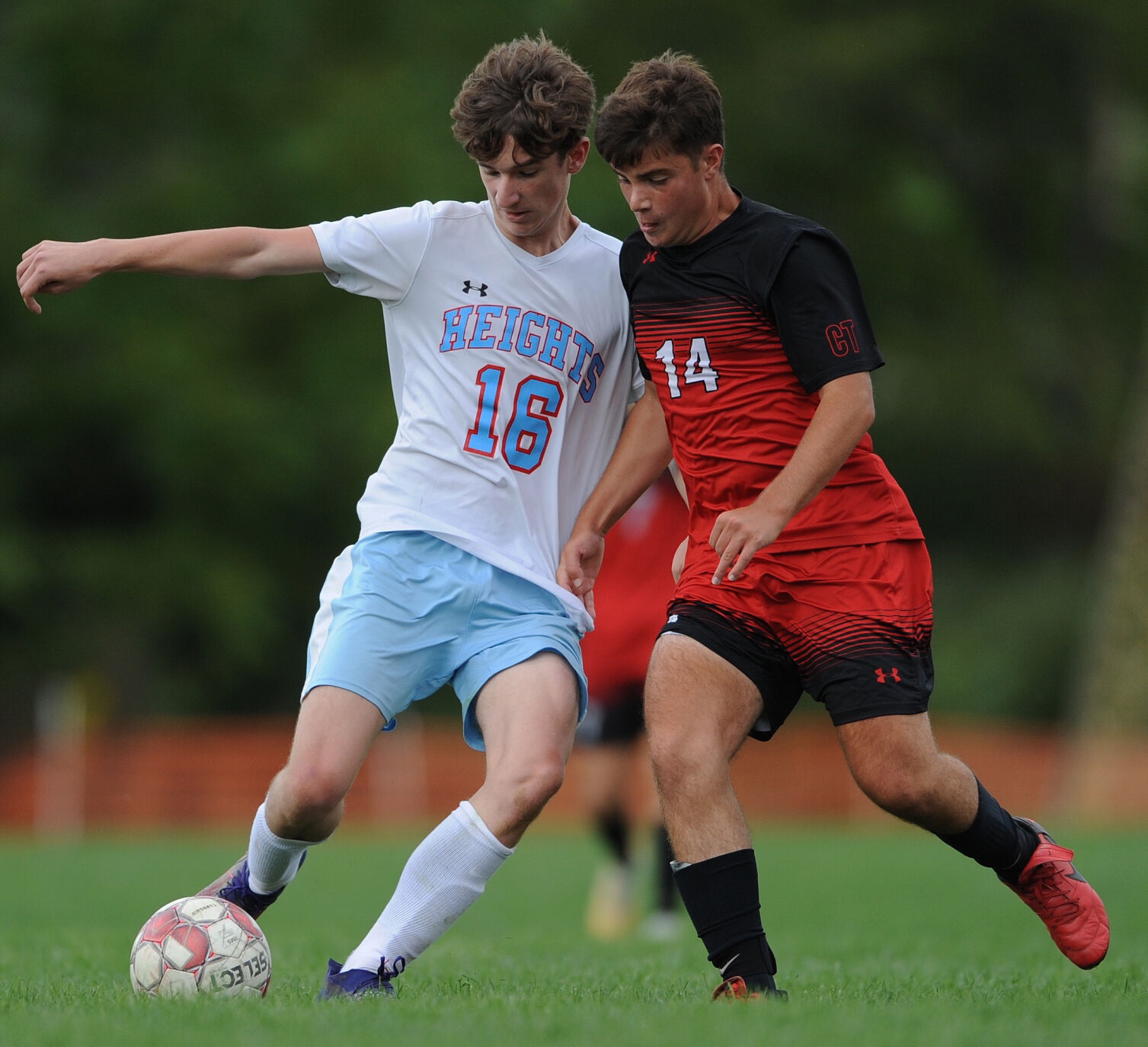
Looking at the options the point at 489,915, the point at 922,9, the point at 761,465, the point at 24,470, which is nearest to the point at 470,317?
the point at 761,465

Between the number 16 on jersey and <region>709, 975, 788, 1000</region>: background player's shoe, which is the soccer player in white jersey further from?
<region>709, 975, 788, 1000</region>: background player's shoe

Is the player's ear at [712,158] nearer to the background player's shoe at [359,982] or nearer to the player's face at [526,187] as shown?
the player's face at [526,187]

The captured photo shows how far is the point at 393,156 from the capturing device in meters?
24.8

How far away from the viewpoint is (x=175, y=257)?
5004mm

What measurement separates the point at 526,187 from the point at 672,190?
45cm

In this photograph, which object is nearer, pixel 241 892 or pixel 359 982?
pixel 359 982

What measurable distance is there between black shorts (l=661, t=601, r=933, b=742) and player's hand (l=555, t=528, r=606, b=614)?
0.32 m

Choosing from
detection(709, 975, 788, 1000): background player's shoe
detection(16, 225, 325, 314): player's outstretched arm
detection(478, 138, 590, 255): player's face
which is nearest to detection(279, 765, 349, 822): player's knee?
detection(709, 975, 788, 1000): background player's shoe

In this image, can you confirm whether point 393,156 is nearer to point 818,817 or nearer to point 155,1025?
point 818,817

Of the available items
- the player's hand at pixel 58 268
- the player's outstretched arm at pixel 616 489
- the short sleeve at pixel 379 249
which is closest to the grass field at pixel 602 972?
the player's outstretched arm at pixel 616 489

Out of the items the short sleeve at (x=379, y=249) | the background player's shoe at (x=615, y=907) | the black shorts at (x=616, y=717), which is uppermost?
the short sleeve at (x=379, y=249)

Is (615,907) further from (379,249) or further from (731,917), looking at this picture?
(379,249)

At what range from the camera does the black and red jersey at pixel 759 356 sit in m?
4.84

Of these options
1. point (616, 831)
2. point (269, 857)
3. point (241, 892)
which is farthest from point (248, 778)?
point (269, 857)
